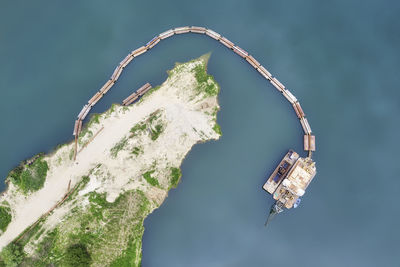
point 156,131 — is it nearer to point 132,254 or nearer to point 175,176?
point 175,176

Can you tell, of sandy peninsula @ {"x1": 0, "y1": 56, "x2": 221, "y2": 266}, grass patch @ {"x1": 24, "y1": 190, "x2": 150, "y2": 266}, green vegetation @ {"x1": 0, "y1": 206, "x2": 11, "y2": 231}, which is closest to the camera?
grass patch @ {"x1": 24, "y1": 190, "x2": 150, "y2": 266}

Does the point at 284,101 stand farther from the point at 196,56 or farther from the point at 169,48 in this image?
the point at 169,48

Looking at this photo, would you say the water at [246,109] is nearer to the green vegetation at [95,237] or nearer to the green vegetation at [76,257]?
the green vegetation at [95,237]

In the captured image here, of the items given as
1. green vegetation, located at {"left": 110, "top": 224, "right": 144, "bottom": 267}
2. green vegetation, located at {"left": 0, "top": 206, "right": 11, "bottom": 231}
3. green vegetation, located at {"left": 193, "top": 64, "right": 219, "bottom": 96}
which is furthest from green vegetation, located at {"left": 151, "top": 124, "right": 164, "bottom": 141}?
green vegetation, located at {"left": 0, "top": 206, "right": 11, "bottom": 231}

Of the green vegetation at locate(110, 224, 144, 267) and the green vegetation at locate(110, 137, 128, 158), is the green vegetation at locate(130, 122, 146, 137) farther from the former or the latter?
the green vegetation at locate(110, 224, 144, 267)

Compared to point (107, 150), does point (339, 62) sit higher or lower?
higher

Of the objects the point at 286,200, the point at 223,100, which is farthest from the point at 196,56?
the point at 286,200

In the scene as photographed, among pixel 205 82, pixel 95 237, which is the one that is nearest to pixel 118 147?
pixel 95 237
